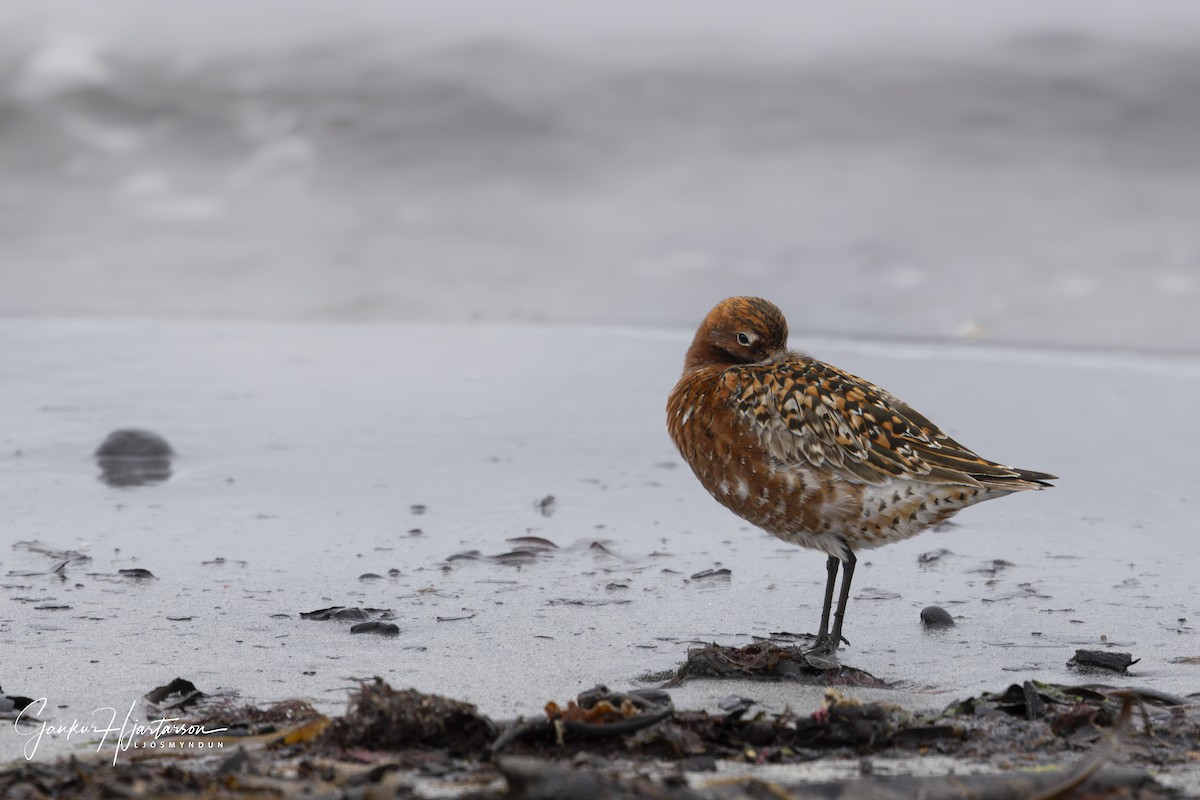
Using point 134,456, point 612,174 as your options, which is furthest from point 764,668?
point 612,174

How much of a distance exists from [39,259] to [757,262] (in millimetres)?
5879

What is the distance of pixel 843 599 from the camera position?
432 cm

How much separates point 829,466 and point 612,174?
8356mm

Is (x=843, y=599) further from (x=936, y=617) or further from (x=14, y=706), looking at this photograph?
(x=14, y=706)

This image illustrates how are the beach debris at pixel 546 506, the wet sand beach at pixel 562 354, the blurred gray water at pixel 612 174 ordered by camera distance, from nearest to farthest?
the wet sand beach at pixel 562 354 < the beach debris at pixel 546 506 < the blurred gray water at pixel 612 174

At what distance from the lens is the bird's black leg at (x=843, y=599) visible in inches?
163

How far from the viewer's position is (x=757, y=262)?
11.0 m

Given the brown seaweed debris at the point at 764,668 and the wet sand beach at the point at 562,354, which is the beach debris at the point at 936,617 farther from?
the brown seaweed debris at the point at 764,668

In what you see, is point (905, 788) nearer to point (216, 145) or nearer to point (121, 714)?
point (121, 714)

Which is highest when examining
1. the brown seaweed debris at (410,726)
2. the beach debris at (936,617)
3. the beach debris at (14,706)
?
the beach debris at (936,617)

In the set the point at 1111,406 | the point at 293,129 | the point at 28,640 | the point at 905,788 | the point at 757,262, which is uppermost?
the point at 293,129

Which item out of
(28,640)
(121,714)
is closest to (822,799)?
(121,714)

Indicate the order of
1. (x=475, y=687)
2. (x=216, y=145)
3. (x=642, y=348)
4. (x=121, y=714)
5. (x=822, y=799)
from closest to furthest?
(x=822, y=799), (x=121, y=714), (x=475, y=687), (x=642, y=348), (x=216, y=145)

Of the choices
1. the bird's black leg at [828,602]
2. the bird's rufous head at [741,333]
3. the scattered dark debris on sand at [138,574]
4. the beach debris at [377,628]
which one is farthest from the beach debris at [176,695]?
the bird's rufous head at [741,333]
